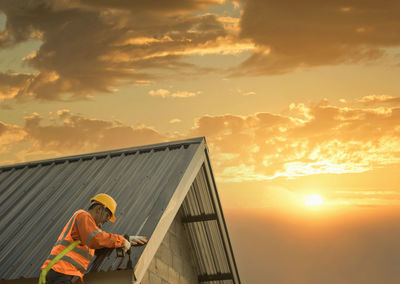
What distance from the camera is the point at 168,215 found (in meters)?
9.59

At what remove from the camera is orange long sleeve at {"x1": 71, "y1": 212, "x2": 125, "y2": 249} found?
24.8 feet

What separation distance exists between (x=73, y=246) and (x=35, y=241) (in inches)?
83.7

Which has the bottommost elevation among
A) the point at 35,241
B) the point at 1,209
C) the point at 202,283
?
the point at 35,241

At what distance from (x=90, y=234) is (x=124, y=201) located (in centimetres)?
267

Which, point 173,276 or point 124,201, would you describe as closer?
point 124,201

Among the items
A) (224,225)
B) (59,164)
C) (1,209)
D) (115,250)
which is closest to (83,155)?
(59,164)

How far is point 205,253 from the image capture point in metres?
14.0

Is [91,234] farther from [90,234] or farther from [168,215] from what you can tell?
[168,215]

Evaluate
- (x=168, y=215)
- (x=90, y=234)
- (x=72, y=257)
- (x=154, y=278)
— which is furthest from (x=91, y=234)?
(x=154, y=278)

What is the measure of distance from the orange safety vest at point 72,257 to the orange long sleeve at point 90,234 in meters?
0.09

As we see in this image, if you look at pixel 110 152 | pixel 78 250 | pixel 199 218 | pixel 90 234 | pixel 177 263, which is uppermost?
pixel 110 152

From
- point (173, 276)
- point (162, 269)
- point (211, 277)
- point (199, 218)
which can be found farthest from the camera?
point (211, 277)

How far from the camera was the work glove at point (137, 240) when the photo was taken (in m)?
8.25

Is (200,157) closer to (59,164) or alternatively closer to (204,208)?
(204,208)
